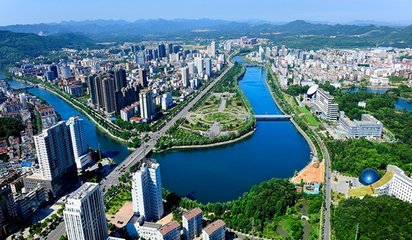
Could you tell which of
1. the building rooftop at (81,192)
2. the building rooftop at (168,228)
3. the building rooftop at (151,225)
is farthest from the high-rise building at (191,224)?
the building rooftop at (81,192)

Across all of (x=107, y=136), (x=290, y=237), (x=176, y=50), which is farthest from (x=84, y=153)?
(x=176, y=50)

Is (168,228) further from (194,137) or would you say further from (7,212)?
(194,137)

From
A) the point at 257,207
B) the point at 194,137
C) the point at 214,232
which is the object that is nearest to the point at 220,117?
the point at 194,137

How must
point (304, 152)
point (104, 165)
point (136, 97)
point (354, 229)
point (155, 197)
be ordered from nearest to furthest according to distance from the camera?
point (354, 229) < point (155, 197) < point (104, 165) < point (304, 152) < point (136, 97)

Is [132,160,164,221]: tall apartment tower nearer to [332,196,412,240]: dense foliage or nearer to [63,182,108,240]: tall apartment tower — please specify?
[63,182,108,240]: tall apartment tower

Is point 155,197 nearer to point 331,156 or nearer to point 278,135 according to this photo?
point 331,156

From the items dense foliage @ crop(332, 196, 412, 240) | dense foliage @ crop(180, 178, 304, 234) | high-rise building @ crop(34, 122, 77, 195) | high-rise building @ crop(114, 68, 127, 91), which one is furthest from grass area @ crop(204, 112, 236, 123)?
dense foliage @ crop(332, 196, 412, 240)

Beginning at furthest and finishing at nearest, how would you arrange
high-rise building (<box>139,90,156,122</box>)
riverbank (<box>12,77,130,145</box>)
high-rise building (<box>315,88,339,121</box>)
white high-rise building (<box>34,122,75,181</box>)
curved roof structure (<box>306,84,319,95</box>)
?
curved roof structure (<box>306,84,319,95</box>) → high-rise building (<box>315,88,339,121</box>) → high-rise building (<box>139,90,156,122</box>) → riverbank (<box>12,77,130,145</box>) → white high-rise building (<box>34,122,75,181</box>)
